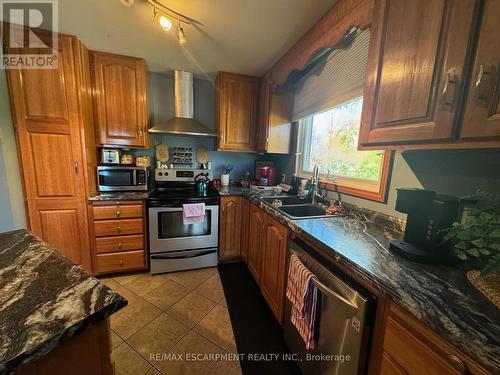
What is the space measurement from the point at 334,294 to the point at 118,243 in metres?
2.12

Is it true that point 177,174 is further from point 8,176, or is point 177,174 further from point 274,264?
point 274,264

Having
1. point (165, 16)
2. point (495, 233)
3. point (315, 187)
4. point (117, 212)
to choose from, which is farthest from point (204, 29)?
point (495, 233)

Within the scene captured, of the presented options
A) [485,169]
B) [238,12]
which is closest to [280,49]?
[238,12]

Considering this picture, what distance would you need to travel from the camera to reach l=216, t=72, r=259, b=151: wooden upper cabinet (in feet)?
8.16

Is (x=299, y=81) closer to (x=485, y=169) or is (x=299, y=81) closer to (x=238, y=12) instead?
(x=238, y=12)

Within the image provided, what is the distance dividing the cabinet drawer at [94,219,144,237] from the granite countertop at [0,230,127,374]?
4.15 ft

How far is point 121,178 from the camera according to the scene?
86.1 inches

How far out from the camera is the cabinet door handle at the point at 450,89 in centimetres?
71

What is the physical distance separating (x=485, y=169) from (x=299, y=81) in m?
1.73

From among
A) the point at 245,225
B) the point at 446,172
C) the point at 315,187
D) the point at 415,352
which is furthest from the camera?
the point at 245,225

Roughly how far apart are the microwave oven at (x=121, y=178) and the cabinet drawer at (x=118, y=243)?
0.52m

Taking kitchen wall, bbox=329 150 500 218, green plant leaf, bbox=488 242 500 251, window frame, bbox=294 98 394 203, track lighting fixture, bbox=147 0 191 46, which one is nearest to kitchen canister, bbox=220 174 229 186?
window frame, bbox=294 98 394 203

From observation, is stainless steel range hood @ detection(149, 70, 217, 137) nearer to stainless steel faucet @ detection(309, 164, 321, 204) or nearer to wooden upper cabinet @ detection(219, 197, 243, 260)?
wooden upper cabinet @ detection(219, 197, 243, 260)

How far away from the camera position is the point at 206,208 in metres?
2.26
